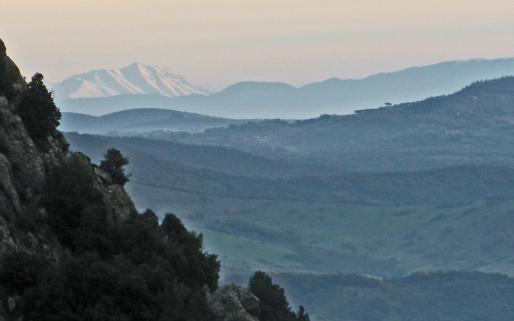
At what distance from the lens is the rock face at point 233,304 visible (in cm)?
6512

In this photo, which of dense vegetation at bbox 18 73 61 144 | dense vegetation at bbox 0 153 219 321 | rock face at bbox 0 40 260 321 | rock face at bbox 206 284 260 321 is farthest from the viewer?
dense vegetation at bbox 18 73 61 144

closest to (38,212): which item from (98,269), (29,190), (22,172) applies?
(29,190)

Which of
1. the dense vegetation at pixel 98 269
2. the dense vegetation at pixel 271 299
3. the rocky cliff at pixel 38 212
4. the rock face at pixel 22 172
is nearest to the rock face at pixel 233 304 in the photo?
the rocky cliff at pixel 38 212

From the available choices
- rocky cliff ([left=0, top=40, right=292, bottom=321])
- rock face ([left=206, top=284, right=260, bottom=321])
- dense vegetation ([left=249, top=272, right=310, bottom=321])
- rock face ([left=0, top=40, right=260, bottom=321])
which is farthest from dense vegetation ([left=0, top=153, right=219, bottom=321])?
dense vegetation ([left=249, top=272, right=310, bottom=321])

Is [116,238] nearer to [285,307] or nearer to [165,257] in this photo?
[165,257]

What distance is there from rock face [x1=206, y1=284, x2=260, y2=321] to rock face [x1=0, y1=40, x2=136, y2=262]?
5.12 meters

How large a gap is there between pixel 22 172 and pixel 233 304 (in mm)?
10735

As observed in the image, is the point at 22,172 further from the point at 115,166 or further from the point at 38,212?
the point at 115,166

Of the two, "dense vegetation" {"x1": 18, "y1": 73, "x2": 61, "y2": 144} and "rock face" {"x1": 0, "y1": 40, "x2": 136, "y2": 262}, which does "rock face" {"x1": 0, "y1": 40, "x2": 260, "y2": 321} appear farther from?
"dense vegetation" {"x1": 18, "y1": 73, "x2": 61, "y2": 144}

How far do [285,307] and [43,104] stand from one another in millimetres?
19433

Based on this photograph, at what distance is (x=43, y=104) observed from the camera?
66.7 m

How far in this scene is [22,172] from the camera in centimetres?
6134

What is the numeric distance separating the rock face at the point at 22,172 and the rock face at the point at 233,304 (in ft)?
16.8

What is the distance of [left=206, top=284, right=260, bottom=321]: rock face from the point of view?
65.1 meters
